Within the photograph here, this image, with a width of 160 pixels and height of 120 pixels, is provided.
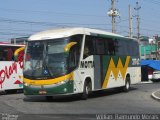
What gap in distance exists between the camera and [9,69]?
27.7m

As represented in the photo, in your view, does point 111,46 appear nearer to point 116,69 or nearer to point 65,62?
point 116,69

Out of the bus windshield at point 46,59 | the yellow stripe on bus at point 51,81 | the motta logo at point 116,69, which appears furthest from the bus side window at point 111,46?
the yellow stripe on bus at point 51,81

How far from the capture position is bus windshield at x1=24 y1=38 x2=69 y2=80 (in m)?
21.0

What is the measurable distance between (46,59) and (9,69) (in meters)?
7.08

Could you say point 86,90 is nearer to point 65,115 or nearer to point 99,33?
point 99,33

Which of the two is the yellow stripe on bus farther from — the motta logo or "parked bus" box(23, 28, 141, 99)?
the motta logo

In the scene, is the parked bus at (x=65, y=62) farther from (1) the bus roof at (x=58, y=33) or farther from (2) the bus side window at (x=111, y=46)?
(2) the bus side window at (x=111, y=46)

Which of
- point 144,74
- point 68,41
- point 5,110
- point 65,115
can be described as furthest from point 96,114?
point 144,74

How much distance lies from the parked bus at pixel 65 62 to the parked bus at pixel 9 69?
17.4ft

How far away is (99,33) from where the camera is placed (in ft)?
82.3

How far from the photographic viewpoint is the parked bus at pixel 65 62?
2102cm

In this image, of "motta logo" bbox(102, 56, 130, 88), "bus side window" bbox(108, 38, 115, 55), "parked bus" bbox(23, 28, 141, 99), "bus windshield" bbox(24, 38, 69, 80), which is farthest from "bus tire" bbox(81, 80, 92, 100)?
"bus side window" bbox(108, 38, 115, 55)

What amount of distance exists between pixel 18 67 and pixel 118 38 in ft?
21.3

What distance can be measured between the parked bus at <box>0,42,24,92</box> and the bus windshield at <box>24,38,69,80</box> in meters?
5.54
